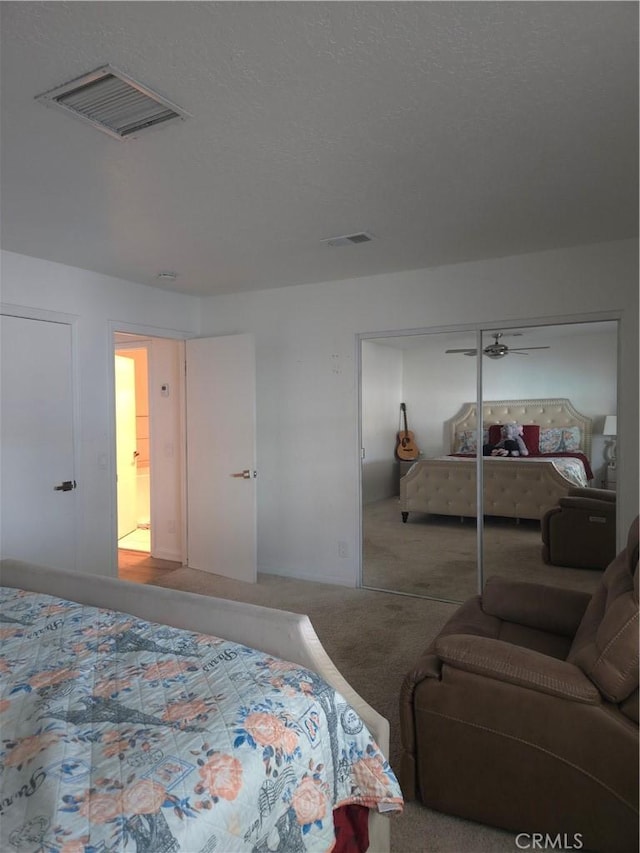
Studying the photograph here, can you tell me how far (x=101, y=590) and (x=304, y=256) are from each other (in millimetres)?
2538

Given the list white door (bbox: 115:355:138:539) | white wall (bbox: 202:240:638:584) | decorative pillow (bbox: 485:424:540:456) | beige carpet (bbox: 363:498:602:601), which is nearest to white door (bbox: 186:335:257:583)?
white wall (bbox: 202:240:638:584)

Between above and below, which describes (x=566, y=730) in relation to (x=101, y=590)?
below

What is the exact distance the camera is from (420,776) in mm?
2021

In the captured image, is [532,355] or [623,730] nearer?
[623,730]

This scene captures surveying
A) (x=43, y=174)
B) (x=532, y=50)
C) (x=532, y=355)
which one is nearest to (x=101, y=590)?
(x=43, y=174)

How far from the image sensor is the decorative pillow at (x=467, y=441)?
13.5 feet

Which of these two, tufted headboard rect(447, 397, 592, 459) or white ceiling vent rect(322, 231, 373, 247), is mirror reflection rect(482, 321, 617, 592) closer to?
tufted headboard rect(447, 397, 592, 459)

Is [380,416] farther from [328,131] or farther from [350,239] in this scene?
[328,131]

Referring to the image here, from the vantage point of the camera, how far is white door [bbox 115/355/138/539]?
6293 millimetres

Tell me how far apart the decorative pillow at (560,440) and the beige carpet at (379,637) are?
132 centimetres

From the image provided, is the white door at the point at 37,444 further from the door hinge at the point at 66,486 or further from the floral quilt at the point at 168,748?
the floral quilt at the point at 168,748

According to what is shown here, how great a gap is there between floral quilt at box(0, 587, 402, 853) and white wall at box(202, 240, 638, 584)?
2774 mm

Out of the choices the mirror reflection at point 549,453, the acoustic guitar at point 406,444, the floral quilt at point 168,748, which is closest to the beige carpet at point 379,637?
the floral quilt at point 168,748

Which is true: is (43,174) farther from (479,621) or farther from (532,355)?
(532,355)
